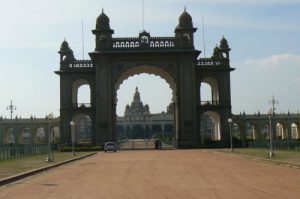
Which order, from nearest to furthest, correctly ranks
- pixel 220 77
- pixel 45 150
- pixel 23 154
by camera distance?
pixel 23 154, pixel 45 150, pixel 220 77

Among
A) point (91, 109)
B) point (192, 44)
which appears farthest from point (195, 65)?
point (91, 109)

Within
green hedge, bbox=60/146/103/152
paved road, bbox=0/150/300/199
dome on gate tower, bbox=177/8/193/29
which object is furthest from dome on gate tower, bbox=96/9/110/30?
paved road, bbox=0/150/300/199

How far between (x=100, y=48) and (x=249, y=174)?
52.5 m

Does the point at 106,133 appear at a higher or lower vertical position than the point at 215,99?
lower

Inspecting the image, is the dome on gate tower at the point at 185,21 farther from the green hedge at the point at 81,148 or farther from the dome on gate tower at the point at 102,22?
the green hedge at the point at 81,148

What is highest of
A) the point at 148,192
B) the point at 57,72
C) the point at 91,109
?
the point at 57,72

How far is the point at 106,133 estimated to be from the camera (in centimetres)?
7231

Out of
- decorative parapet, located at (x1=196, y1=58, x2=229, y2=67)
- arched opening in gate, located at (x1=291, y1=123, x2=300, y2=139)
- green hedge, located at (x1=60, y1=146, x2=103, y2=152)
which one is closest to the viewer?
green hedge, located at (x1=60, y1=146, x2=103, y2=152)

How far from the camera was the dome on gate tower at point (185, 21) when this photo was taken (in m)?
75.2

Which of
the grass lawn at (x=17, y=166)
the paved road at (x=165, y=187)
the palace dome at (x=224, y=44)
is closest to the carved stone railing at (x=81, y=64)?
the palace dome at (x=224, y=44)

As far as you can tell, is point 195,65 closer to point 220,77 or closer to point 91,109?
point 220,77

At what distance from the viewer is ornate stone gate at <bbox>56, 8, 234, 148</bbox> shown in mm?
73062

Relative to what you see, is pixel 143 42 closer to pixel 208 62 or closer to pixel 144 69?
pixel 144 69

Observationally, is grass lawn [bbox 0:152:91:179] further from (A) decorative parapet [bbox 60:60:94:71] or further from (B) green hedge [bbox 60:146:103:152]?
(A) decorative parapet [bbox 60:60:94:71]
